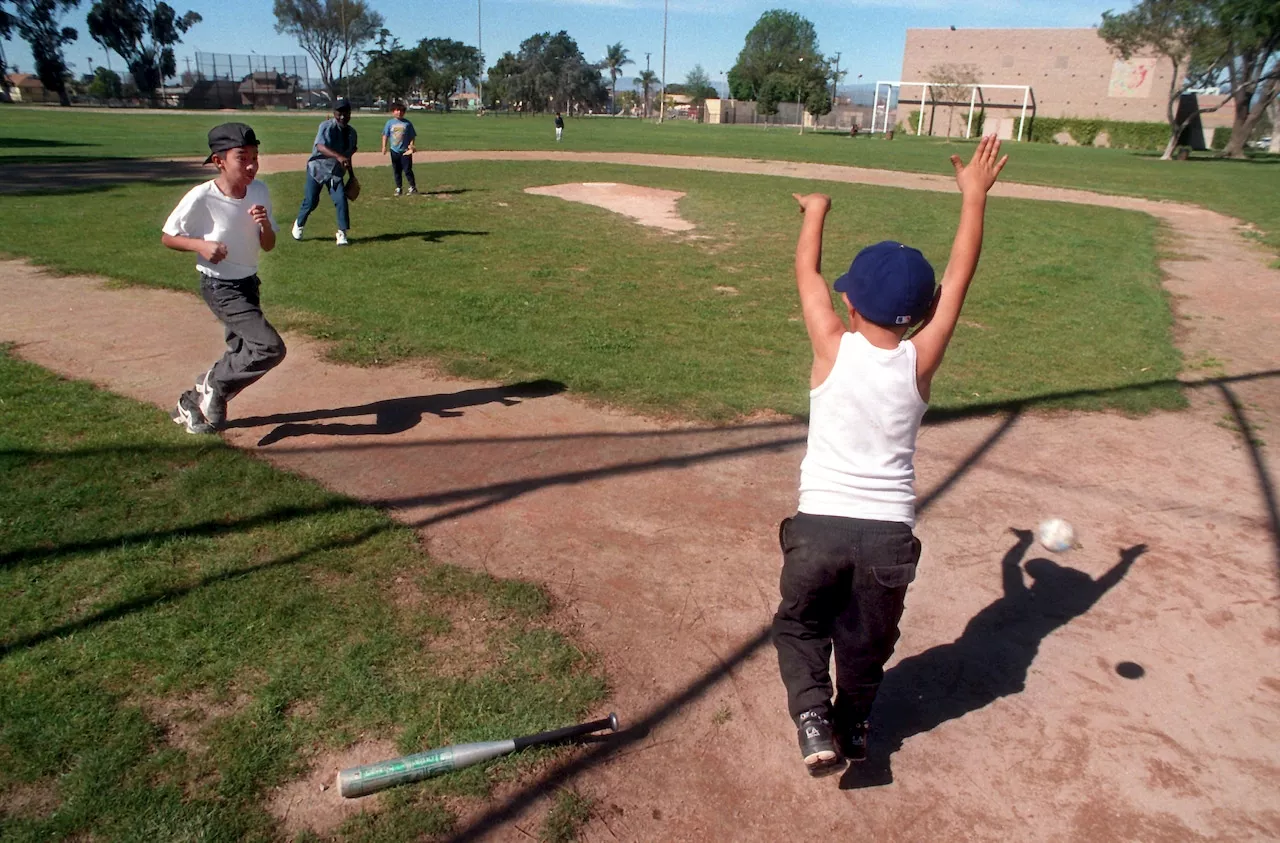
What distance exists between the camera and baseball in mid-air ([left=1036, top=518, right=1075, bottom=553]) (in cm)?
429

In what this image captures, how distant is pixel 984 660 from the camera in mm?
3504

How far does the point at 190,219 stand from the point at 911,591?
13.8ft

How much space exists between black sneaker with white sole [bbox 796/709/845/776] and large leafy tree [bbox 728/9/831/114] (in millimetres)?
74902

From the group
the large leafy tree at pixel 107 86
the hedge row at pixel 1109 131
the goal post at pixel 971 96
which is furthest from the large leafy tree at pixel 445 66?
the hedge row at pixel 1109 131

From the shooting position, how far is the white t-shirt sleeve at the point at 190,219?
4.90 meters

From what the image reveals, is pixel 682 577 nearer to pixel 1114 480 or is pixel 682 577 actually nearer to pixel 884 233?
pixel 1114 480

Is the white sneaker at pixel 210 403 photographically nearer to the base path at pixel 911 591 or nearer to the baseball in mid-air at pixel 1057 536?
the base path at pixel 911 591

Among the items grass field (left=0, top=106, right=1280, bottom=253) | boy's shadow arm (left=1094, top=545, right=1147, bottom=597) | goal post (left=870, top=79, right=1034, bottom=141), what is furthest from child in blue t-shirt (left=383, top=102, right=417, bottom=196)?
goal post (left=870, top=79, right=1034, bottom=141)

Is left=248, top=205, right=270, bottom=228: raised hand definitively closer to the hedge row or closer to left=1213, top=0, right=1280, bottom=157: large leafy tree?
left=1213, top=0, right=1280, bottom=157: large leafy tree

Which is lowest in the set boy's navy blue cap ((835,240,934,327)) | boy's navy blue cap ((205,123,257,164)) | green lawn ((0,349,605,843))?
green lawn ((0,349,605,843))

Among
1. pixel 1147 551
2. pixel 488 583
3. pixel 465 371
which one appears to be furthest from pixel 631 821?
pixel 465 371

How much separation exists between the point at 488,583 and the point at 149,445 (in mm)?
2546

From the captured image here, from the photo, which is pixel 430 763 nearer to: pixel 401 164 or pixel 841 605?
pixel 841 605

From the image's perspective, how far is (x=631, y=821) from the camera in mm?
2637
